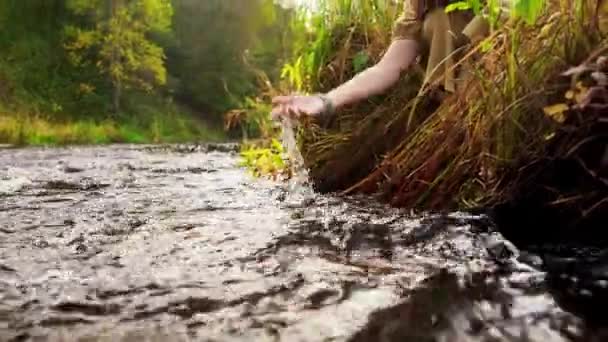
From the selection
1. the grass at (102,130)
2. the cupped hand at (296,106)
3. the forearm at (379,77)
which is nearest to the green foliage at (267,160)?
the forearm at (379,77)

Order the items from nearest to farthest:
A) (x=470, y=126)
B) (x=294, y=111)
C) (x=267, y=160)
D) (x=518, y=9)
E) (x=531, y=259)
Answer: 1. (x=531, y=259)
2. (x=518, y=9)
3. (x=470, y=126)
4. (x=294, y=111)
5. (x=267, y=160)

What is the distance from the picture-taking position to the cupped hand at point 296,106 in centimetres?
223

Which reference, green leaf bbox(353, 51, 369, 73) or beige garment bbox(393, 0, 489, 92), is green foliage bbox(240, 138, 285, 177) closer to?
green leaf bbox(353, 51, 369, 73)

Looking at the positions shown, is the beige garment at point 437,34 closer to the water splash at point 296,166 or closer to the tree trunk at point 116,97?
the water splash at point 296,166

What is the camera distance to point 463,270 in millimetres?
1444

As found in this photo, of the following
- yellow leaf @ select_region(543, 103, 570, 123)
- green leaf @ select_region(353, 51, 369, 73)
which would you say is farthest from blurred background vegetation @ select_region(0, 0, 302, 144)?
yellow leaf @ select_region(543, 103, 570, 123)

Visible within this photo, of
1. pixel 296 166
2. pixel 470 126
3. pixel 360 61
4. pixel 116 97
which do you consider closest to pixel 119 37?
pixel 116 97

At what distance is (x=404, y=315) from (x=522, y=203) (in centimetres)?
81

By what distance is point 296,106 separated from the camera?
226 cm

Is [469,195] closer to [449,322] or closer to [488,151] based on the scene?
[488,151]

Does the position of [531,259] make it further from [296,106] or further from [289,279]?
[296,106]

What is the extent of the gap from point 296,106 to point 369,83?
0.41 meters

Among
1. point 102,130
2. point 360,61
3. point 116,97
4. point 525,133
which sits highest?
point 116,97

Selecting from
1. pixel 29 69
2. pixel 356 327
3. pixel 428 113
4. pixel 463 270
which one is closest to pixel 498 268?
pixel 463 270
